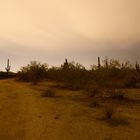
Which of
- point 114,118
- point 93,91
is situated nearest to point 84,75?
point 93,91

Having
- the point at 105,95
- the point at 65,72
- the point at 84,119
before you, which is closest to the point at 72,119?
the point at 84,119

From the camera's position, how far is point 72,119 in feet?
46.4

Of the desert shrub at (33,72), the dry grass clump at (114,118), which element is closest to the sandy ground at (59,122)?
the dry grass clump at (114,118)

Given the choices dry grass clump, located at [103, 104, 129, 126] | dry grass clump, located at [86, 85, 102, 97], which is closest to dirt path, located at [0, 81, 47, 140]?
dry grass clump, located at [103, 104, 129, 126]

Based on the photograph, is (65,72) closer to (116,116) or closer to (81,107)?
(81,107)

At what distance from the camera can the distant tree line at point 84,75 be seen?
82.2ft

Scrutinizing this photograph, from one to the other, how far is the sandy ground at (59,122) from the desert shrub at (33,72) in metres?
19.5

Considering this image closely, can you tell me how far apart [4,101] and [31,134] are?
8.50 metres

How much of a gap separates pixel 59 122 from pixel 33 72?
85.0ft

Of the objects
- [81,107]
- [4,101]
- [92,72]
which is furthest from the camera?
[92,72]

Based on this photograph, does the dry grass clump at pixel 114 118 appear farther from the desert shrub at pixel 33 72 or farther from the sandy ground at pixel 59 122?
the desert shrub at pixel 33 72

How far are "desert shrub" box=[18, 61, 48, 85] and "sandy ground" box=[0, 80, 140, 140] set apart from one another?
19.5m

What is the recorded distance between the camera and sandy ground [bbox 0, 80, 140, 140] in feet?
37.3

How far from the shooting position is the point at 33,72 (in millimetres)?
38906
